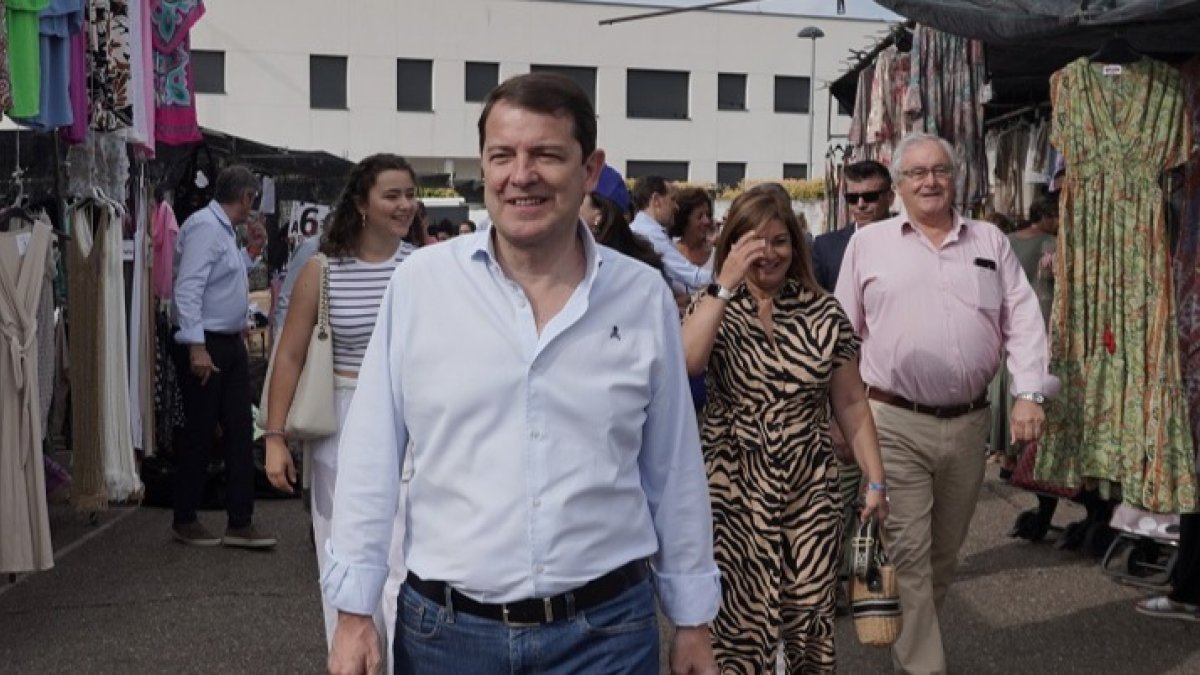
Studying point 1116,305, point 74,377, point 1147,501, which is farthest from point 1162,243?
point 74,377

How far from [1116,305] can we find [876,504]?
1.99 metres

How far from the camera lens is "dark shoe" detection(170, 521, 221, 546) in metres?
8.70

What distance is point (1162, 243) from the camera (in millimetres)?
6051

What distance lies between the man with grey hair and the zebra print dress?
15.2 feet

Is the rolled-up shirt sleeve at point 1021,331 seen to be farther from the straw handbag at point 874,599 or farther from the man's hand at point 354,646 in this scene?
the man's hand at point 354,646

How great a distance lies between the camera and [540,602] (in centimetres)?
272

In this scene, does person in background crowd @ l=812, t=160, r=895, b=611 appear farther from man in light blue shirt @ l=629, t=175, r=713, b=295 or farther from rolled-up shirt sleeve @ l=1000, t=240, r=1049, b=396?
rolled-up shirt sleeve @ l=1000, t=240, r=1049, b=396

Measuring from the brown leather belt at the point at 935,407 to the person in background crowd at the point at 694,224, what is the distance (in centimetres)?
331

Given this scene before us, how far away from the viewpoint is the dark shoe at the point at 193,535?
8695 millimetres

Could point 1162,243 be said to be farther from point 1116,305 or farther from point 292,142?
point 292,142

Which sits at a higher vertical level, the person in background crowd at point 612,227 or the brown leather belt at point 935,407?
the person in background crowd at point 612,227

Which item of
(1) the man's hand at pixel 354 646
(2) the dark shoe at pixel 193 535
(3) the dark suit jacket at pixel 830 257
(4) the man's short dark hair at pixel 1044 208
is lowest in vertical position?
(2) the dark shoe at pixel 193 535

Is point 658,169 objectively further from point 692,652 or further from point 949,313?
point 692,652

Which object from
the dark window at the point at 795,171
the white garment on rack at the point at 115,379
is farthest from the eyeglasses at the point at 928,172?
the dark window at the point at 795,171
